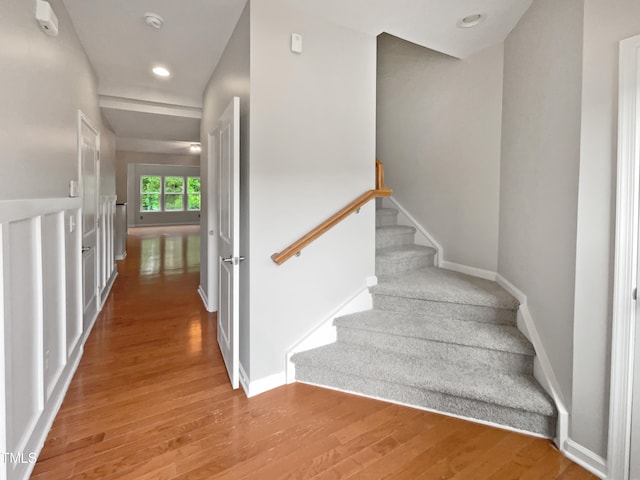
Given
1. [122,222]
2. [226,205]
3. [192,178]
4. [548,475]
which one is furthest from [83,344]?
[192,178]

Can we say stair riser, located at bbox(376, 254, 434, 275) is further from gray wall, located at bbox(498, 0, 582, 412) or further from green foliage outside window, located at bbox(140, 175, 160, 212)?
green foliage outside window, located at bbox(140, 175, 160, 212)

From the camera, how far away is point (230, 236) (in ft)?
7.56

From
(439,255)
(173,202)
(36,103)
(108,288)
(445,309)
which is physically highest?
(173,202)

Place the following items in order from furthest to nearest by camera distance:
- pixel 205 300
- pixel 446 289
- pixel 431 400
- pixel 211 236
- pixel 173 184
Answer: pixel 173 184
pixel 205 300
pixel 211 236
pixel 446 289
pixel 431 400

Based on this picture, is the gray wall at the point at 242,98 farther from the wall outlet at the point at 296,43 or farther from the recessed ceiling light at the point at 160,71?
the recessed ceiling light at the point at 160,71

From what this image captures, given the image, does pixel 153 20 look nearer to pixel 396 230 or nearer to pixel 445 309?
pixel 396 230

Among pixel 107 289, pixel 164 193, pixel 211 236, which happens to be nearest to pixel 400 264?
pixel 211 236

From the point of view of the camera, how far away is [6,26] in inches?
56.4

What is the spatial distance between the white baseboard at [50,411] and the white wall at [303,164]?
111 cm

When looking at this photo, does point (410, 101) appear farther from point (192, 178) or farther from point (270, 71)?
point (192, 178)

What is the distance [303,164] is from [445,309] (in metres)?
1.49

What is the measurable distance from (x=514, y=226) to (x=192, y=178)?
13378mm

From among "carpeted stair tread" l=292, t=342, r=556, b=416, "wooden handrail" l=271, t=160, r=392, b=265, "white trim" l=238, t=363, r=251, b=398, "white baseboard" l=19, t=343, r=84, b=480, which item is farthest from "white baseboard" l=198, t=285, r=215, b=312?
"wooden handrail" l=271, t=160, r=392, b=265

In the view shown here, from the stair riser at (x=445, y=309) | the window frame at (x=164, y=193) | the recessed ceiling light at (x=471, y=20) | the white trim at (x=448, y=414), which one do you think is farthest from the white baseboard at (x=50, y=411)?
the window frame at (x=164, y=193)
